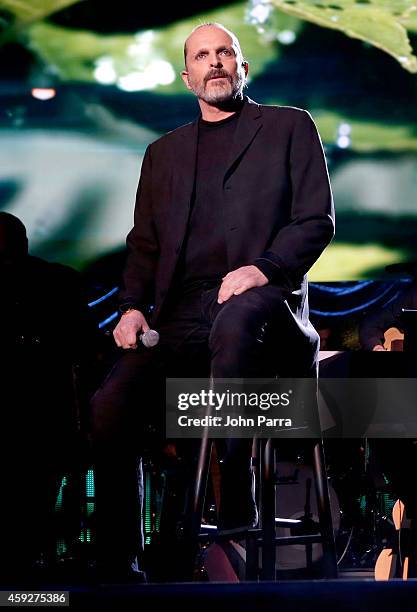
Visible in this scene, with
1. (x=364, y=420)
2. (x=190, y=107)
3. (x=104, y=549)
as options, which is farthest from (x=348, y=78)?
(x=104, y=549)

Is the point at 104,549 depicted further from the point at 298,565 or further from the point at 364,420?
the point at 298,565

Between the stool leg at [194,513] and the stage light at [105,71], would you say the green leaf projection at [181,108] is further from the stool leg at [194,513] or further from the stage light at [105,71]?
the stool leg at [194,513]

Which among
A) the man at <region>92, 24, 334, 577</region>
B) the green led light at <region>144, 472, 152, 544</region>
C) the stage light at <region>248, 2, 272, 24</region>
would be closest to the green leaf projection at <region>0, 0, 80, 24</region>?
the stage light at <region>248, 2, 272, 24</region>

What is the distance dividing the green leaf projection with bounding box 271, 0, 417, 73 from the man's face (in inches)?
84.9

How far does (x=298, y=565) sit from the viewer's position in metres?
4.15

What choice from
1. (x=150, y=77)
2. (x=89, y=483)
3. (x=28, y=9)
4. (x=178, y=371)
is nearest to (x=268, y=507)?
(x=178, y=371)

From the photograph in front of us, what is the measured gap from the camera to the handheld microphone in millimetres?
2410

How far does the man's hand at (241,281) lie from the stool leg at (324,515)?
0.51m

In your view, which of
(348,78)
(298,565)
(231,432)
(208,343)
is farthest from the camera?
(348,78)

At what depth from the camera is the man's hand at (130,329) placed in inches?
95.5

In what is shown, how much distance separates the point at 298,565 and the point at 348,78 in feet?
8.11

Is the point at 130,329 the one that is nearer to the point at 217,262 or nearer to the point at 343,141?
the point at 217,262

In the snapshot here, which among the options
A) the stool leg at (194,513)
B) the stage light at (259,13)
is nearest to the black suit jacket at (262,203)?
the stool leg at (194,513)

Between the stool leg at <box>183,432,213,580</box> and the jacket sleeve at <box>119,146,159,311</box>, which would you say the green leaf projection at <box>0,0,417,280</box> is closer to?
the jacket sleeve at <box>119,146,159,311</box>
